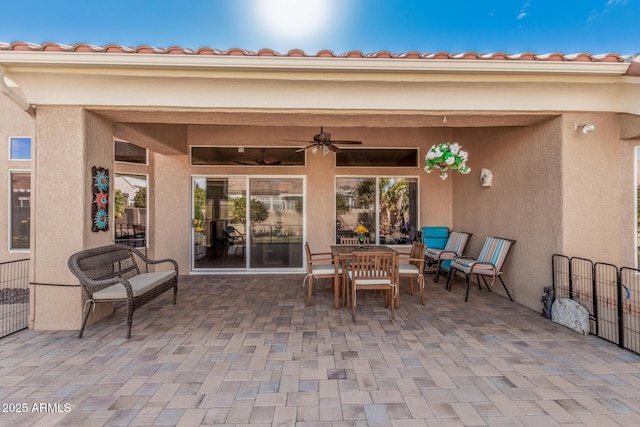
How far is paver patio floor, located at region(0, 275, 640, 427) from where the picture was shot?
206 centimetres

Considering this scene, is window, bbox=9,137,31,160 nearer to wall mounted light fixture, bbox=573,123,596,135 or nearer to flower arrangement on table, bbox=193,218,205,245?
flower arrangement on table, bbox=193,218,205,245

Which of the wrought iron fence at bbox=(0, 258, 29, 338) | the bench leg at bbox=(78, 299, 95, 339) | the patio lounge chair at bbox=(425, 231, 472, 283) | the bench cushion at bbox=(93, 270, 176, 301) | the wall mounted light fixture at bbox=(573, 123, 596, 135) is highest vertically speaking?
the wall mounted light fixture at bbox=(573, 123, 596, 135)

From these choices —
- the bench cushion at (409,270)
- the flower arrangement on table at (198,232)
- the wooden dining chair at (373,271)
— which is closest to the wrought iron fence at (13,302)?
the flower arrangement on table at (198,232)

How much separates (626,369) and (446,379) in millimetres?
1676

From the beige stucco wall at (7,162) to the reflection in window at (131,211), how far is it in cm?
191

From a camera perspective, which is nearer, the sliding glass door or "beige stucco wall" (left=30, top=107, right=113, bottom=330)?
"beige stucco wall" (left=30, top=107, right=113, bottom=330)

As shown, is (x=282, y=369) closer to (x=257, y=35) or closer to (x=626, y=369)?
(x=626, y=369)

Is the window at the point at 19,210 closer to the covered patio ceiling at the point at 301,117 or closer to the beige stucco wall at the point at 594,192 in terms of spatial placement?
the covered patio ceiling at the point at 301,117

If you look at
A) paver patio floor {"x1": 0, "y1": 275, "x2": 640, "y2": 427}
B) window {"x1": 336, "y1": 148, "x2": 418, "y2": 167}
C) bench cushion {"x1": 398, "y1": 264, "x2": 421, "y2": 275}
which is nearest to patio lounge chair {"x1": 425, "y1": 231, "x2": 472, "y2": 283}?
bench cushion {"x1": 398, "y1": 264, "x2": 421, "y2": 275}

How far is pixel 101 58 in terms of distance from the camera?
10.8 feet

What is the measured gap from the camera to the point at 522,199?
178 inches

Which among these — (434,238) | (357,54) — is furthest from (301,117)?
(434,238)

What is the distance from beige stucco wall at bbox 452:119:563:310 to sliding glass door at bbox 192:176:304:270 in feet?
12.2

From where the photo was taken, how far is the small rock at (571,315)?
11.1 ft
